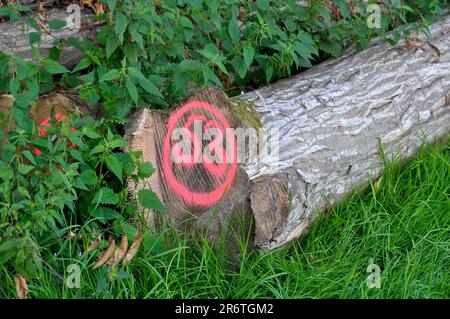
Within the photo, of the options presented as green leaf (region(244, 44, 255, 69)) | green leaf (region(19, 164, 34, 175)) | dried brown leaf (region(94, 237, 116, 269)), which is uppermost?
green leaf (region(244, 44, 255, 69))

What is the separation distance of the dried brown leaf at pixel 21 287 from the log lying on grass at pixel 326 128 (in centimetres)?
74

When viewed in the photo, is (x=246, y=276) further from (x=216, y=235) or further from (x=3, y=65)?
(x=3, y=65)

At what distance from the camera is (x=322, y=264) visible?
339cm

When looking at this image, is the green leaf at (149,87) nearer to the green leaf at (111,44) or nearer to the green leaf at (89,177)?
the green leaf at (111,44)

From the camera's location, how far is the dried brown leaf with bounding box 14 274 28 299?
2.93 m

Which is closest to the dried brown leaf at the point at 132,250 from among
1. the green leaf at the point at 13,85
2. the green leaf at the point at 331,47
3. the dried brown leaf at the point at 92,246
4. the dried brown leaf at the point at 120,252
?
the dried brown leaf at the point at 120,252

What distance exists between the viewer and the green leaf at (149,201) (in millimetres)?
3285

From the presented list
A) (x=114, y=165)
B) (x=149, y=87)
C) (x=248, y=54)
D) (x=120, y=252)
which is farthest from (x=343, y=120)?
(x=120, y=252)

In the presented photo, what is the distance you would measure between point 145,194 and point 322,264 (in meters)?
0.82

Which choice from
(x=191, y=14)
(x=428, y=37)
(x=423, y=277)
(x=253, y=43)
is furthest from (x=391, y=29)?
(x=423, y=277)

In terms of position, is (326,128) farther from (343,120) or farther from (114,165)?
(114,165)

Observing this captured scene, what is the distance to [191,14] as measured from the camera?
3.83 meters

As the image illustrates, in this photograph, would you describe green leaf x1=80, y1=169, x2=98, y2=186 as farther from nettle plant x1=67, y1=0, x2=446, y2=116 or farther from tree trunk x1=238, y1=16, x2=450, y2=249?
tree trunk x1=238, y1=16, x2=450, y2=249

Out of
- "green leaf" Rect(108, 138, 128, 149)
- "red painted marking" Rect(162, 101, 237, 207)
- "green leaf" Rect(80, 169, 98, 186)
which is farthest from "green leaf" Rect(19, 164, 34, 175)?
"red painted marking" Rect(162, 101, 237, 207)
